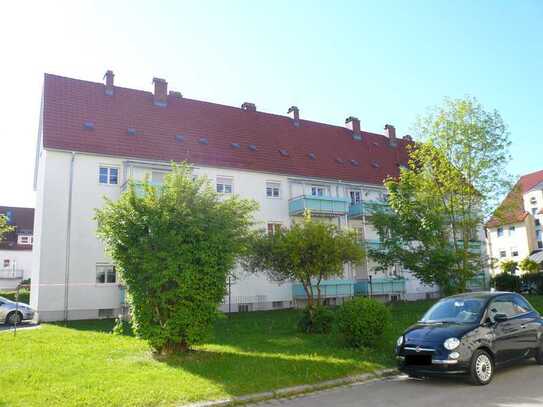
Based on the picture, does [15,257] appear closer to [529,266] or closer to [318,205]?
[318,205]

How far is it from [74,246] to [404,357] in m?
18.9

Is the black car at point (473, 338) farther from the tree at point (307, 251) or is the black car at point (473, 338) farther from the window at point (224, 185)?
the window at point (224, 185)

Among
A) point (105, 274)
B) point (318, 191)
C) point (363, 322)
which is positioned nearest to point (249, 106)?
point (318, 191)

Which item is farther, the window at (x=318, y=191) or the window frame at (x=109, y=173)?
the window at (x=318, y=191)

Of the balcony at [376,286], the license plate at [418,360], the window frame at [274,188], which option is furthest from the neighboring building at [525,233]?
the license plate at [418,360]

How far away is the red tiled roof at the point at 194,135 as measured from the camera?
84.2 feet

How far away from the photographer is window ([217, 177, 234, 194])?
28516mm

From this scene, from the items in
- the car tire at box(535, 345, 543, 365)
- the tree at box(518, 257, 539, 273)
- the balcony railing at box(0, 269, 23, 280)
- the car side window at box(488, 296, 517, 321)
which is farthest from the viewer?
the balcony railing at box(0, 269, 23, 280)

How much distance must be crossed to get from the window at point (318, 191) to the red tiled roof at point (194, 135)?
1.01 m

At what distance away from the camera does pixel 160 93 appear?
30.9 m

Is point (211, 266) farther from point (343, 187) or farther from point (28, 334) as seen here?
point (343, 187)


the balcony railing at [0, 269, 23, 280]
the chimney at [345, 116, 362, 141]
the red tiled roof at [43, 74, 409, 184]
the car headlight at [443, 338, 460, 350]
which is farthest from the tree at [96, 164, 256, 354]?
the balcony railing at [0, 269, 23, 280]

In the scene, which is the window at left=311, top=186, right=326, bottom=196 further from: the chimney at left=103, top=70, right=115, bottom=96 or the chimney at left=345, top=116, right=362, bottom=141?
the chimney at left=103, top=70, right=115, bottom=96

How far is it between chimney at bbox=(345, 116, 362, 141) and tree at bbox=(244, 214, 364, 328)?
80.7ft
